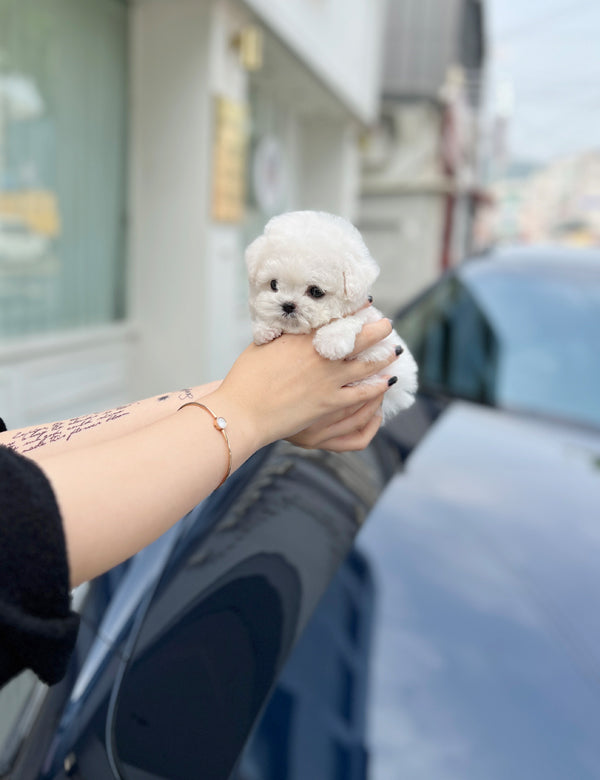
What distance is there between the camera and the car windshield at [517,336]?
7.16 feet

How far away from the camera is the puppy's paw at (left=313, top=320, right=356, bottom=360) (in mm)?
878

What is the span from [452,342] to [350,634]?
1499 millimetres

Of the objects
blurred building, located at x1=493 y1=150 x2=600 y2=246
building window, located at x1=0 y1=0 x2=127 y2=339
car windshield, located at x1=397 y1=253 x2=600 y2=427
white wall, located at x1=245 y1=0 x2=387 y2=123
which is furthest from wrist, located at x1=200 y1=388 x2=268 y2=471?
blurred building, located at x1=493 y1=150 x2=600 y2=246

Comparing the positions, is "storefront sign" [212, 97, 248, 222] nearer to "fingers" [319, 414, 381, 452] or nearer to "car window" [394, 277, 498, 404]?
"car window" [394, 277, 498, 404]

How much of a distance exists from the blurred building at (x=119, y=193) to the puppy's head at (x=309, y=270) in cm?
315

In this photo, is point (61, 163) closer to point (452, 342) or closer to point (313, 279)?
point (452, 342)

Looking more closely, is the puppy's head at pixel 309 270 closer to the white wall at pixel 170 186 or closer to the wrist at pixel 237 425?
the wrist at pixel 237 425

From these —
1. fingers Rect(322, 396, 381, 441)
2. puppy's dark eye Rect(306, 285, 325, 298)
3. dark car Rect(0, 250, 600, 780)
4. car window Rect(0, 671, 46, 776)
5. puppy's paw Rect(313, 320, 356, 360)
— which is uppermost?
puppy's dark eye Rect(306, 285, 325, 298)

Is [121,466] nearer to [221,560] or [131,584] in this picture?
[221,560]

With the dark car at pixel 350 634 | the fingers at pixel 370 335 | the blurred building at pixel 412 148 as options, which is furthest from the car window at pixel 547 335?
the blurred building at pixel 412 148

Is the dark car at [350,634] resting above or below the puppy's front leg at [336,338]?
below

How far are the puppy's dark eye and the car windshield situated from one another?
1409 millimetres

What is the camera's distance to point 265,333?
94cm

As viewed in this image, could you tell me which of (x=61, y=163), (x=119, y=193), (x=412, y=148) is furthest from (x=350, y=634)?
(x=412, y=148)
